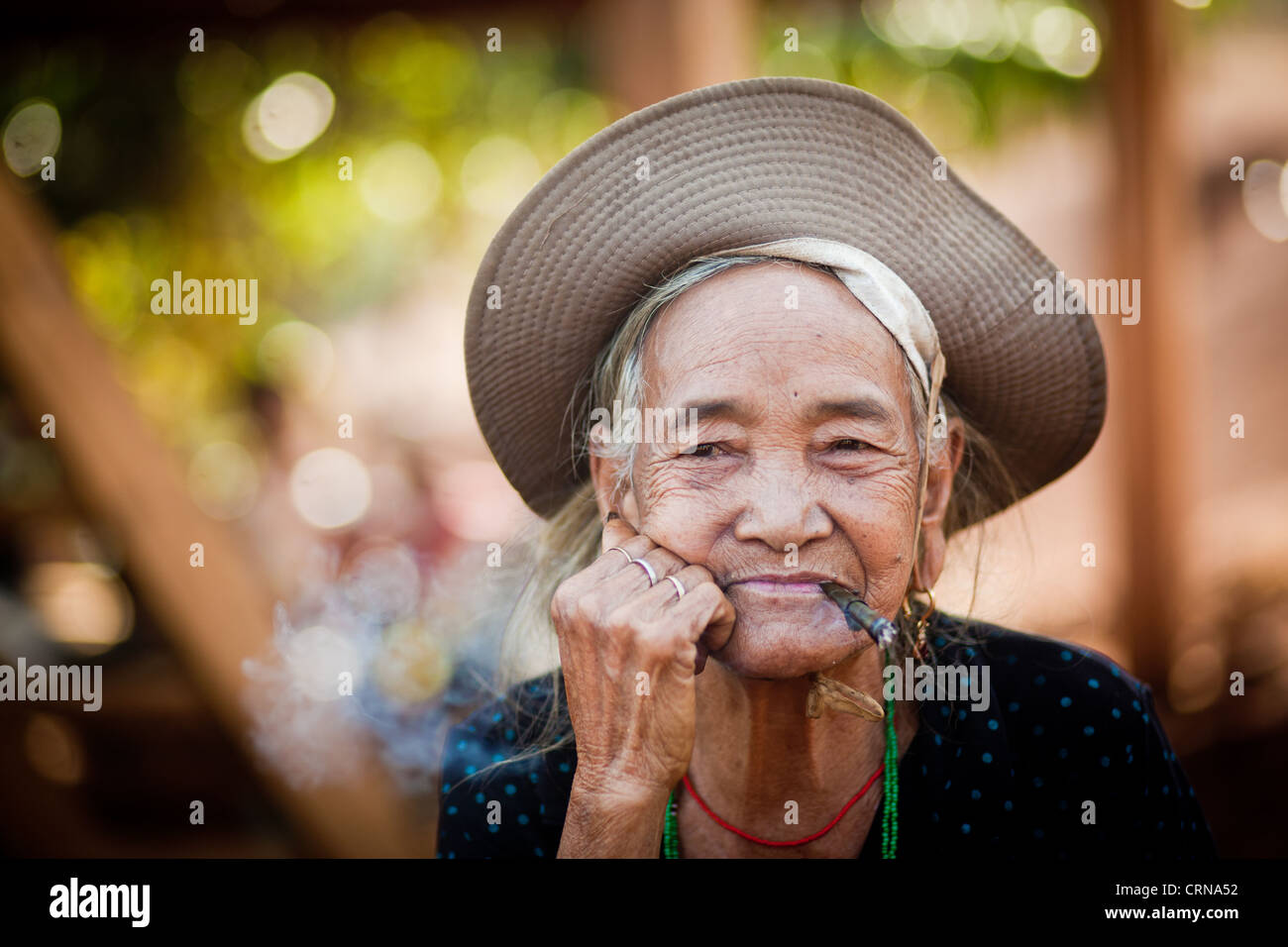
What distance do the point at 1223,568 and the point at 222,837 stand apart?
4674 millimetres

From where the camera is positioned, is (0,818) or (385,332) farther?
(385,332)

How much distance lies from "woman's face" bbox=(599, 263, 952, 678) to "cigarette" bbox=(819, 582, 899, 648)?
0.08 ft

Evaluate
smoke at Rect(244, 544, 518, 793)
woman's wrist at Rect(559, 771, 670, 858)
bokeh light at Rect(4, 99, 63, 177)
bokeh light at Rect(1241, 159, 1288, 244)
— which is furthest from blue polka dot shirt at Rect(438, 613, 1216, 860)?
bokeh light at Rect(1241, 159, 1288, 244)

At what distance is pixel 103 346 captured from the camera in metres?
2.64

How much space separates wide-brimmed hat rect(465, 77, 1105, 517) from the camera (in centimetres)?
145

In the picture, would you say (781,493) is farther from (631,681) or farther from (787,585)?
(631,681)

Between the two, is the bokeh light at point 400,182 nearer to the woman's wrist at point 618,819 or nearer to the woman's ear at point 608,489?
the woman's ear at point 608,489

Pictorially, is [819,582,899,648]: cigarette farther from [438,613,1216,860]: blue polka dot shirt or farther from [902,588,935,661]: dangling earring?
[438,613,1216,860]: blue polka dot shirt

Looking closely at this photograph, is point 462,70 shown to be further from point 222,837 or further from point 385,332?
point 222,837

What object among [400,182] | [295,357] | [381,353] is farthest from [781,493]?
[381,353]

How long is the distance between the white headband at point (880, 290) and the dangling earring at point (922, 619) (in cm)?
31

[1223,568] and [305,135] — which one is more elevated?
[305,135]
